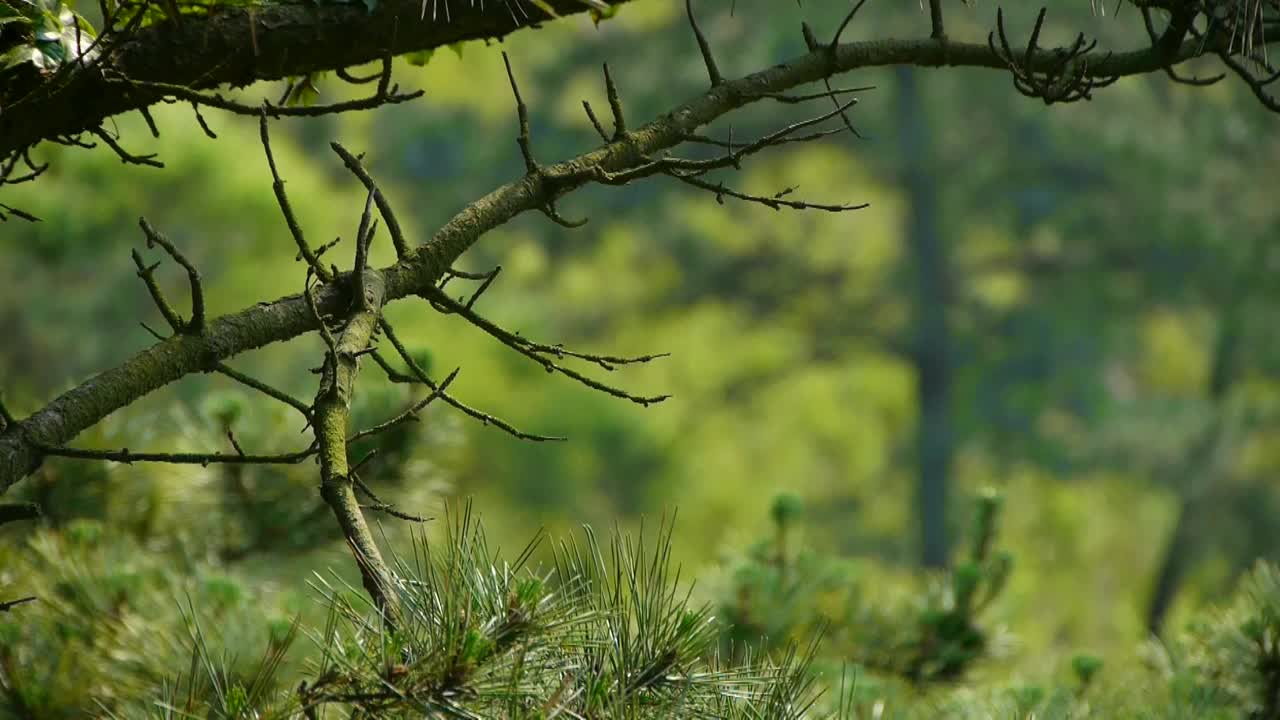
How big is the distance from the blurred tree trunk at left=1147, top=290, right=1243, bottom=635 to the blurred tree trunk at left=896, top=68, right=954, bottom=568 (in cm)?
172

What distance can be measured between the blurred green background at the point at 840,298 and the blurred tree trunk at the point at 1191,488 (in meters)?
0.03

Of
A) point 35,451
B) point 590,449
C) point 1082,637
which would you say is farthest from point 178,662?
point 1082,637

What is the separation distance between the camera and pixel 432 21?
125 cm

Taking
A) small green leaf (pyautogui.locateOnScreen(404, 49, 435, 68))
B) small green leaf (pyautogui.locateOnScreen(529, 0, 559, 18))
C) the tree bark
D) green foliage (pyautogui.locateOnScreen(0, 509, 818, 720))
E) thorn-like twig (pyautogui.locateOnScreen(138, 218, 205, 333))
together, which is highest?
small green leaf (pyautogui.locateOnScreen(404, 49, 435, 68))

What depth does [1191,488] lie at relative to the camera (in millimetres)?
10875

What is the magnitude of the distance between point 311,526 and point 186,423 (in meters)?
0.32

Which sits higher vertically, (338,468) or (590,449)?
(590,449)

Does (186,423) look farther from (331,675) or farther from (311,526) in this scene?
(331,675)

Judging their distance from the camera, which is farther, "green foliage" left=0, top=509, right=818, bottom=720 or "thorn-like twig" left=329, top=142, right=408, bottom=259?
"thorn-like twig" left=329, top=142, right=408, bottom=259

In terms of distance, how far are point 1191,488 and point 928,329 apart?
2.41 meters

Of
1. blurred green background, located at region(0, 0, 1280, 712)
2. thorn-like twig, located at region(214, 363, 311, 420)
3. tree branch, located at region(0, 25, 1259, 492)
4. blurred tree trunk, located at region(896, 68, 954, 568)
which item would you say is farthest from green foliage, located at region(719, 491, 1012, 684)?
blurred tree trunk, located at region(896, 68, 954, 568)

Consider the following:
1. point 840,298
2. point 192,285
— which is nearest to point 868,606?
point 192,285

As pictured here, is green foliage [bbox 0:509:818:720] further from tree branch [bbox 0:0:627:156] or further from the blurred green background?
the blurred green background

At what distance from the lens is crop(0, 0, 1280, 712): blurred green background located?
830cm
